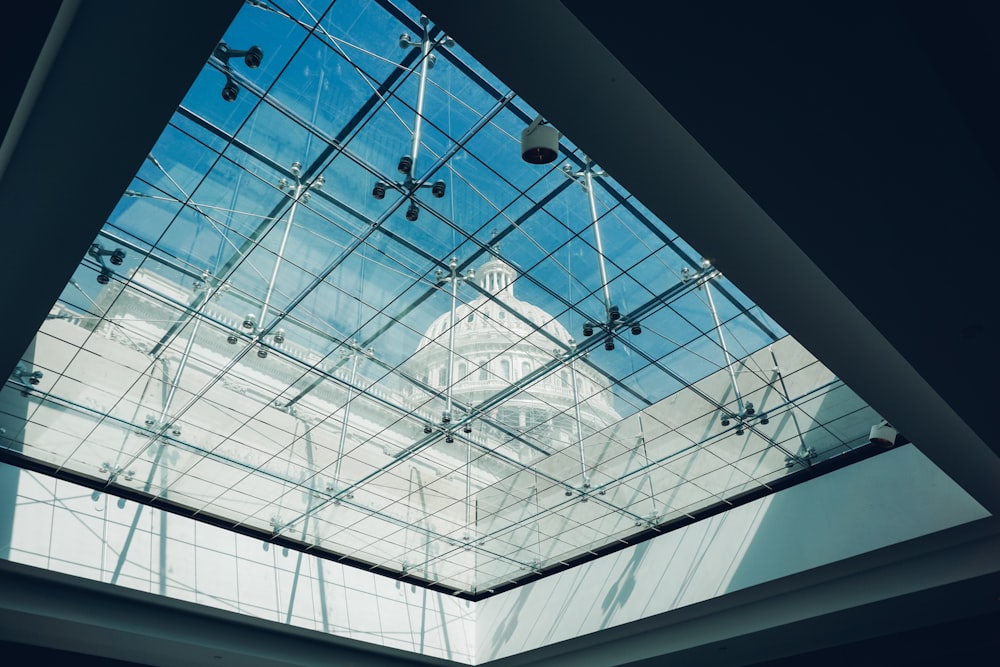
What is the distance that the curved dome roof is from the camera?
15.3 meters

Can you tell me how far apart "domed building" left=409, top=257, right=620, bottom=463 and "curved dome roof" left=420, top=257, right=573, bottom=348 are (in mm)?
22

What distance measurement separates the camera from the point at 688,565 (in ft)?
69.9

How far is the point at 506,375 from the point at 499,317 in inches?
81.0

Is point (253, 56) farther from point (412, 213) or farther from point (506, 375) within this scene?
point (506, 375)

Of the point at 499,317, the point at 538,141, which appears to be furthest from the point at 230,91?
the point at 499,317

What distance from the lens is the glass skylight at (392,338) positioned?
12211mm

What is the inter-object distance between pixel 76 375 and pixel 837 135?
16.8m

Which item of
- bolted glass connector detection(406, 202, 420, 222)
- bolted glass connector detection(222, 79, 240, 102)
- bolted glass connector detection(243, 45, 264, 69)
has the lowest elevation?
bolted glass connector detection(222, 79, 240, 102)

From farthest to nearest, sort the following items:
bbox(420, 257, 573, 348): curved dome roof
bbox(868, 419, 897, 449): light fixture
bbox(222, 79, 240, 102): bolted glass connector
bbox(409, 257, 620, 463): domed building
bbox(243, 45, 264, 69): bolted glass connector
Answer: bbox(409, 257, 620, 463): domed building
bbox(420, 257, 573, 348): curved dome roof
bbox(868, 419, 897, 449): light fixture
bbox(222, 79, 240, 102): bolted glass connector
bbox(243, 45, 264, 69): bolted glass connector

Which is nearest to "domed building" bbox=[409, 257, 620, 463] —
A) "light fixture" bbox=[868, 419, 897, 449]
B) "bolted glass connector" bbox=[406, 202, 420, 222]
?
"bolted glass connector" bbox=[406, 202, 420, 222]

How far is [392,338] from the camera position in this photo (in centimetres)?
1683

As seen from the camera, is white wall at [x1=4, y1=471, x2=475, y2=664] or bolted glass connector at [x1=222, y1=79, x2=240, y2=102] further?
white wall at [x1=4, y1=471, x2=475, y2=664]

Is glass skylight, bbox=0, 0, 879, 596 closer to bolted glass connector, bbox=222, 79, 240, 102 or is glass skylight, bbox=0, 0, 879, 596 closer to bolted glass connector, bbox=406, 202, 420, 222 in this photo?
bolted glass connector, bbox=406, 202, 420, 222

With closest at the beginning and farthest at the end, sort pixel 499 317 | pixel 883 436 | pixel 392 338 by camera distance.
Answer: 1. pixel 883 436
2. pixel 499 317
3. pixel 392 338
